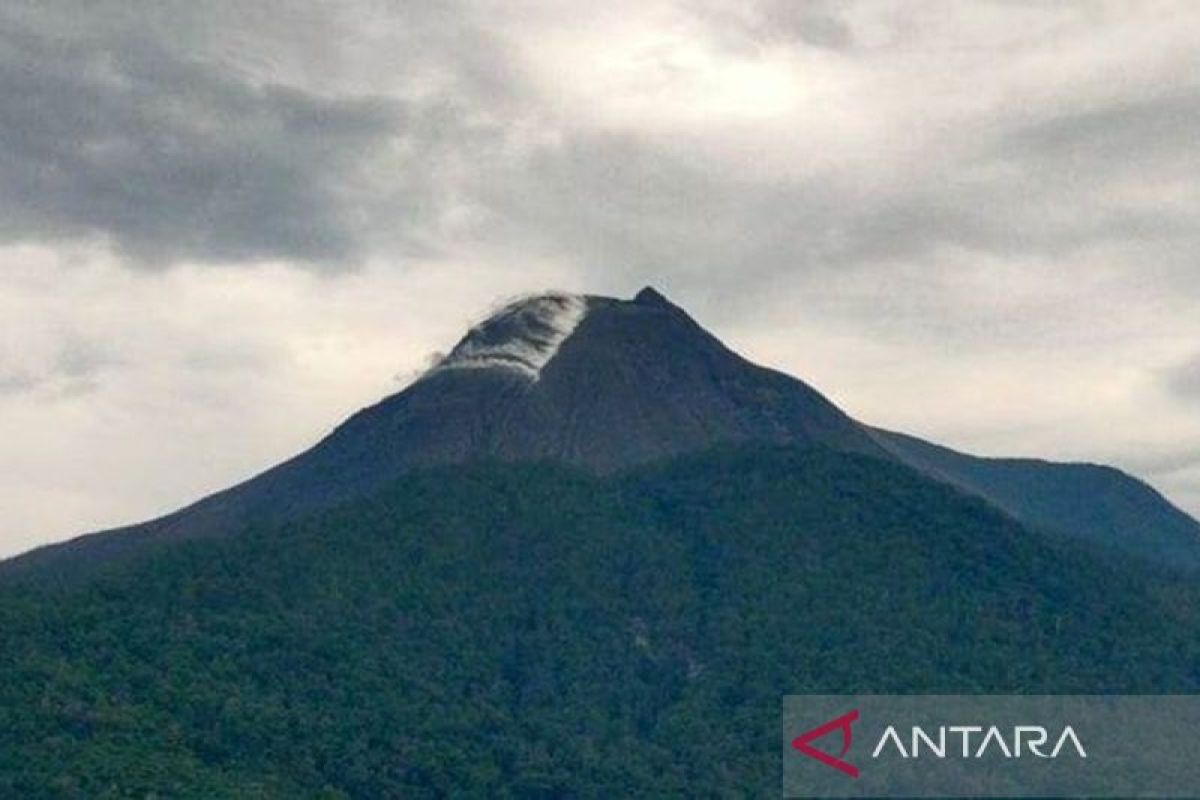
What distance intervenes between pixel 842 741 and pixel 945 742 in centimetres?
800

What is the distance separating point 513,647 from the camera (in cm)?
17625

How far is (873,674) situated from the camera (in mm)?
165875

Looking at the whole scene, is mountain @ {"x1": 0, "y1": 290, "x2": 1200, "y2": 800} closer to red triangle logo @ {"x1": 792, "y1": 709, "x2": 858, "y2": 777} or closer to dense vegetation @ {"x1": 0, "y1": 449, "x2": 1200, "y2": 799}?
dense vegetation @ {"x1": 0, "y1": 449, "x2": 1200, "y2": 799}

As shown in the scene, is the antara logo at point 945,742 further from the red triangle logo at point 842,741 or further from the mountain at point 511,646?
the mountain at point 511,646

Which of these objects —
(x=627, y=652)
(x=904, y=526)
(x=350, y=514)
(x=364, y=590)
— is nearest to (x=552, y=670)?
(x=627, y=652)

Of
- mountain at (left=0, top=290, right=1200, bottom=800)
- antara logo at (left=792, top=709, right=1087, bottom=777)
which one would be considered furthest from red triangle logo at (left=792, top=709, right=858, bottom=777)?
mountain at (left=0, top=290, right=1200, bottom=800)

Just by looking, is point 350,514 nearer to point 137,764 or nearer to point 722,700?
point 722,700

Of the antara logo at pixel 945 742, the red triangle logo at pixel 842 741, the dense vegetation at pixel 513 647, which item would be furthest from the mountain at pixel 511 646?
the antara logo at pixel 945 742

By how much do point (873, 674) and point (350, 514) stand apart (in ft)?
191

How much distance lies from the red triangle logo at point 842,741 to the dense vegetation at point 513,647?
13.6 ft

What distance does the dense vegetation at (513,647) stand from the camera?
139125 mm

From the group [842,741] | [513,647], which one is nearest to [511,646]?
[513,647]

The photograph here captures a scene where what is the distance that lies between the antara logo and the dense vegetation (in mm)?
6266

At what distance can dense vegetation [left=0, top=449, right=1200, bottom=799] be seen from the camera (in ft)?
456
